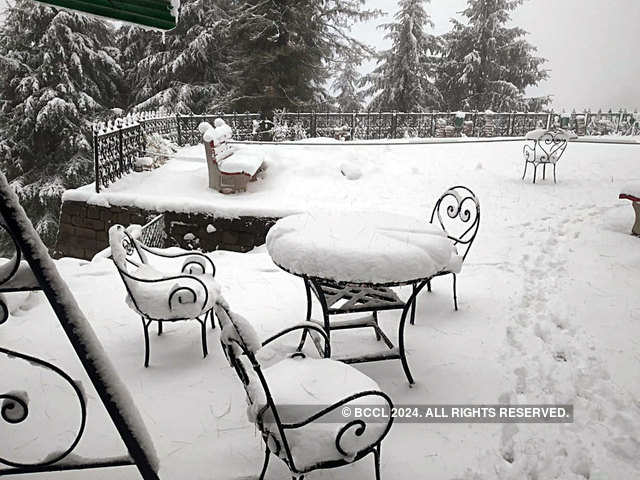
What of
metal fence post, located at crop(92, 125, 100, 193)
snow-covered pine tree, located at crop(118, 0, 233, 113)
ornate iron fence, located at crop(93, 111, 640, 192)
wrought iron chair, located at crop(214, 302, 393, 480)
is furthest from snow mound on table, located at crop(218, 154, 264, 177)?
snow-covered pine tree, located at crop(118, 0, 233, 113)

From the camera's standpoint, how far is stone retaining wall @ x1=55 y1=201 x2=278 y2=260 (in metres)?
6.35

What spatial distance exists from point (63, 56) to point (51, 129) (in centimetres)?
255

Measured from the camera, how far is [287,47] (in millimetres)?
15328

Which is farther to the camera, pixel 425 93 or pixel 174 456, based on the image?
pixel 425 93

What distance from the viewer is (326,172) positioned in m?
8.67

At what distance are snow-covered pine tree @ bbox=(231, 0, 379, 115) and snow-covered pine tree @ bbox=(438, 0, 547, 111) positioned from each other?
819 cm

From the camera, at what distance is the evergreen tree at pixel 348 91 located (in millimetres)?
22703

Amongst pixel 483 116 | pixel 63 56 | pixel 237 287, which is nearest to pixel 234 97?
pixel 63 56

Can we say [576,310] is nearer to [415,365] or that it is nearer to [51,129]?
[415,365]

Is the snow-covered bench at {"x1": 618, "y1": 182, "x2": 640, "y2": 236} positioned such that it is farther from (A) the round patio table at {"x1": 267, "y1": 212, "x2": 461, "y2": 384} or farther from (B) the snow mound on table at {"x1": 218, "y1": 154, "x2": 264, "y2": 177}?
(B) the snow mound on table at {"x1": 218, "y1": 154, "x2": 264, "y2": 177}

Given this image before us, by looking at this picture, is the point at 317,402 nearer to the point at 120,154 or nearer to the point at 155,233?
the point at 155,233

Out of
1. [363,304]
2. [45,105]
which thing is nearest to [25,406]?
[363,304]

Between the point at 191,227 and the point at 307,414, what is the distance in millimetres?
5068

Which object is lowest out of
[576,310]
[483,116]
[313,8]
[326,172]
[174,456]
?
[174,456]
